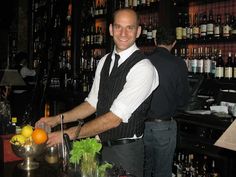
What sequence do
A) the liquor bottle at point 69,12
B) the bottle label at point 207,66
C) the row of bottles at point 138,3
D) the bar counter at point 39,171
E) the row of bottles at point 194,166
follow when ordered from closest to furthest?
the bar counter at point 39,171
the row of bottles at point 194,166
the bottle label at point 207,66
the row of bottles at point 138,3
the liquor bottle at point 69,12

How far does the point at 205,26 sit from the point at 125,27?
1.96 m

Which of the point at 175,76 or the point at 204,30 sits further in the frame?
the point at 204,30

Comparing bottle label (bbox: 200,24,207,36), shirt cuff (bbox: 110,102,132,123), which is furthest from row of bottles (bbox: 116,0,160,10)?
shirt cuff (bbox: 110,102,132,123)

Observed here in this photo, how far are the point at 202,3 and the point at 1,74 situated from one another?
10.1ft

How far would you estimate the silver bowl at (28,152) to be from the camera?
1.75 metres

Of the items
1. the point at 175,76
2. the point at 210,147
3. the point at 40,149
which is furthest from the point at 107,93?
the point at 210,147

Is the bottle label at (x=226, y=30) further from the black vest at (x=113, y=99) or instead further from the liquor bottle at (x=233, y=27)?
the black vest at (x=113, y=99)

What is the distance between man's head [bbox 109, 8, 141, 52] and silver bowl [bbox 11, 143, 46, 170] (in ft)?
2.83

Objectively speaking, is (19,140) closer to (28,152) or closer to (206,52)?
(28,152)

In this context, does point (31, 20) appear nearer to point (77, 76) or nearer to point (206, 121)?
point (77, 76)

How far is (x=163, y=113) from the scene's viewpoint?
10.7 ft

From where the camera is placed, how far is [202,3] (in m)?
4.23

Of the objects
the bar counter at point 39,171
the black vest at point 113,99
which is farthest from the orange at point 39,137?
the black vest at point 113,99

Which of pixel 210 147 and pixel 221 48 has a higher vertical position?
pixel 221 48
